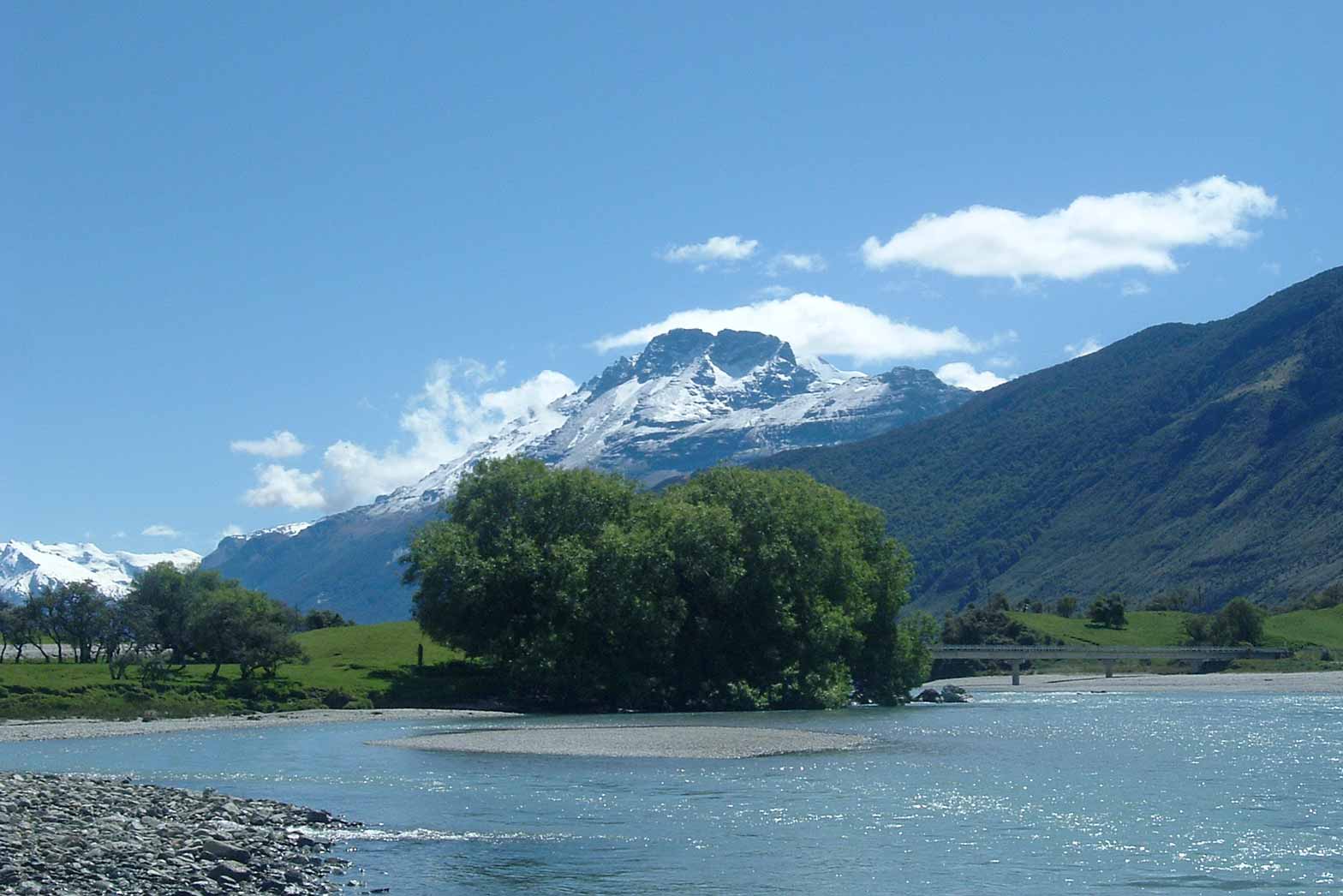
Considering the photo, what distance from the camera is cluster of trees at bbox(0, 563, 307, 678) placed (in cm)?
8888

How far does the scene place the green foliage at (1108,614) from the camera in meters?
193

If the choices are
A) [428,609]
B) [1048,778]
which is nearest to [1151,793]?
[1048,778]

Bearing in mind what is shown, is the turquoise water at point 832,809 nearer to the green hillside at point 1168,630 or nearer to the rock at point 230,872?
the rock at point 230,872

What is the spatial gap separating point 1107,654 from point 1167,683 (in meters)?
30.1

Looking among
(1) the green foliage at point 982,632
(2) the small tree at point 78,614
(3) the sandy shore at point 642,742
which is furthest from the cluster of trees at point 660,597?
(1) the green foliage at point 982,632

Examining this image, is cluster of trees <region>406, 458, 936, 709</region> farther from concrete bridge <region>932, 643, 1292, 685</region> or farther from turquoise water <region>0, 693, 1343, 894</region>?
concrete bridge <region>932, 643, 1292, 685</region>

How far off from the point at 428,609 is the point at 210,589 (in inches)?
1663

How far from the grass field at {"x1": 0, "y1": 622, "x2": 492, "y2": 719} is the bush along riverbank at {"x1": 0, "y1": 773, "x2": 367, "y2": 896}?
137ft

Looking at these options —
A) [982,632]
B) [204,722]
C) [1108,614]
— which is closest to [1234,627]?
[1108,614]

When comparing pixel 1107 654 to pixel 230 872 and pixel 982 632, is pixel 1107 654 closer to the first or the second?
pixel 982 632

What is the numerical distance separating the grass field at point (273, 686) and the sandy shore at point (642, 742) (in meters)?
20.5

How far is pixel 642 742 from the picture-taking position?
196 ft

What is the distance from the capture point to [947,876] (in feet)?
92.8

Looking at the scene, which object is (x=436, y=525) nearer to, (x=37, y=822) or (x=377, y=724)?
(x=377, y=724)
